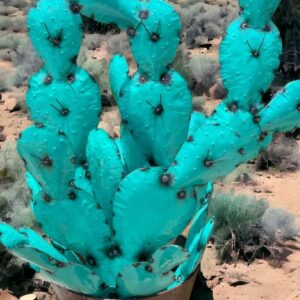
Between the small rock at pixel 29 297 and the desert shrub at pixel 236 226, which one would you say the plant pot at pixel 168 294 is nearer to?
the small rock at pixel 29 297

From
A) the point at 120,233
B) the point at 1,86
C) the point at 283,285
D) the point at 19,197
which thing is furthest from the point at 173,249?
the point at 1,86

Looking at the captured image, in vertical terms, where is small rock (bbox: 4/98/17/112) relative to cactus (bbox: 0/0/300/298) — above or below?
below

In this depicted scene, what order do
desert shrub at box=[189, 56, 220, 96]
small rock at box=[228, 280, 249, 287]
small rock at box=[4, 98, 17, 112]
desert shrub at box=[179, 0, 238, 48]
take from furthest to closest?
1. desert shrub at box=[179, 0, 238, 48]
2. desert shrub at box=[189, 56, 220, 96]
3. small rock at box=[4, 98, 17, 112]
4. small rock at box=[228, 280, 249, 287]

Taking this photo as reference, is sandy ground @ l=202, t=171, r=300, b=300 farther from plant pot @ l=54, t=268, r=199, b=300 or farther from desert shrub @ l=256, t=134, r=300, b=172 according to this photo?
desert shrub @ l=256, t=134, r=300, b=172

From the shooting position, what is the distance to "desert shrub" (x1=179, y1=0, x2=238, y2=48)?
40.8 ft

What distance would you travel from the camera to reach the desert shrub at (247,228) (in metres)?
4.71

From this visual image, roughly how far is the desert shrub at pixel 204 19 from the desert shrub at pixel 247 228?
7347 mm

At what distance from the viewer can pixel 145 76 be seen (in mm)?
3160

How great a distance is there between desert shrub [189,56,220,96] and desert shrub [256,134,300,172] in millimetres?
2673

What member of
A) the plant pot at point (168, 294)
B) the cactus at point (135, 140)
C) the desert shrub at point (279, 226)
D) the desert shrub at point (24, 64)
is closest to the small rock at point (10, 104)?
the desert shrub at point (24, 64)

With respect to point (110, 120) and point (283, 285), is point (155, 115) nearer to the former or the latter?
point (283, 285)

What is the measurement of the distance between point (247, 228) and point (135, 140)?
1716 millimetres

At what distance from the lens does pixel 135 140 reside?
11.3 feet

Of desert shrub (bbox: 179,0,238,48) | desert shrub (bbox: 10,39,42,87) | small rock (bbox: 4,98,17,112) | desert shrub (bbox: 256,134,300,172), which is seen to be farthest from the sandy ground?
desert shrub (bbox: 179,0,238,48)
